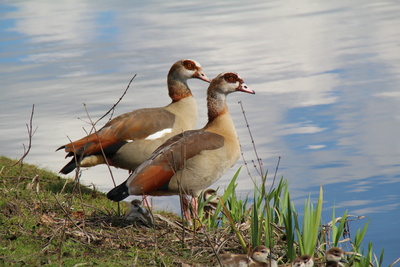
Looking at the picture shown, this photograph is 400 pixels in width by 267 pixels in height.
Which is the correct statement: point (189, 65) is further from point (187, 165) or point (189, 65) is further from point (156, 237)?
point (156, 237)

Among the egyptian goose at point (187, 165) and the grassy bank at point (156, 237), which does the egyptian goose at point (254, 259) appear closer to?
the grassy bank at point (156, 237)

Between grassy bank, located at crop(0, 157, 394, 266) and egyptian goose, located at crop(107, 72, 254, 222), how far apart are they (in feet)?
1.16

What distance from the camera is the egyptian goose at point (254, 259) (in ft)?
24.6

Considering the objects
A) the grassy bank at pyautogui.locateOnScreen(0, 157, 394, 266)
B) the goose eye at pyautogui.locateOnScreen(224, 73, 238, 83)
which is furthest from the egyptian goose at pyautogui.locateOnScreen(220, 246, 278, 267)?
the goose eye at pyautogui.locateOnScreen(224, 73, 238, 83)

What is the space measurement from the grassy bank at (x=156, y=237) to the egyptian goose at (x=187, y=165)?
13.9 inches

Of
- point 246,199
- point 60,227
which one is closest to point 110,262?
point 60,227

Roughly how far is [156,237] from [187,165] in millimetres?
1278

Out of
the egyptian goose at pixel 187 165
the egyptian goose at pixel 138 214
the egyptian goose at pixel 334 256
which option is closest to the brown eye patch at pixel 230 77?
the egyptian goose at pixel 187 165

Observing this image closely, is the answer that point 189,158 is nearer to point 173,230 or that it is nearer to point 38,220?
point 173,230

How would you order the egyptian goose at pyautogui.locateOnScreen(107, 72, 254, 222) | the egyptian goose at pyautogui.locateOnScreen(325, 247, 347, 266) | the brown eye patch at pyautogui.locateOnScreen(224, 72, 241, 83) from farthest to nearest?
the brown eye patch at pyautogui.locateOnScreen(224, 72, 241, 83) → the egyptian goose at pyautogui.locateOnScreen(107, 72, 254, 222) → the egyptian goose at pyautogui.locateOnScreen(325, 247, 347, 266)

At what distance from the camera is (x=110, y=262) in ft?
24.4

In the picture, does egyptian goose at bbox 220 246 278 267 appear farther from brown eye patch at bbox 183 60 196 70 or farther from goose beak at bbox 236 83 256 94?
brown eye patch at bbox 183 60 196 70

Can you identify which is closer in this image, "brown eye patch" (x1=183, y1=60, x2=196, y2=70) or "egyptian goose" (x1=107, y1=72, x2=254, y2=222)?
"egyptian goose" (x1=107, y1=72, x2=254, y2=222)

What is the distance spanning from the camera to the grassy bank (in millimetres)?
7574
